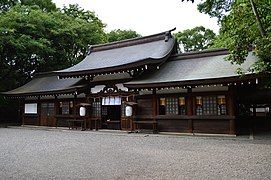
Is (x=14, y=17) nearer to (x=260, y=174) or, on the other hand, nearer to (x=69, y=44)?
(x=69, y=44)

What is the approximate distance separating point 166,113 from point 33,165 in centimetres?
752

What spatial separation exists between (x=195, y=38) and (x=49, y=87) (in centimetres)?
2408

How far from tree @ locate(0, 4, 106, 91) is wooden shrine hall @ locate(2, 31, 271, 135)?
3830 millimetres

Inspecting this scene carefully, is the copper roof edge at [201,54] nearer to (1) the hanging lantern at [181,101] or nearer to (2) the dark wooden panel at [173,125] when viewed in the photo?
(1) the hanging lantern at [181,101]

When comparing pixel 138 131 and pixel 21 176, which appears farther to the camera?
pixel 138 131

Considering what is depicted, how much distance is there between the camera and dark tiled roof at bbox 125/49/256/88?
1040 centimetres

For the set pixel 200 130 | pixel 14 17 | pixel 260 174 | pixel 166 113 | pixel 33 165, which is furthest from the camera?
pixel 14 17

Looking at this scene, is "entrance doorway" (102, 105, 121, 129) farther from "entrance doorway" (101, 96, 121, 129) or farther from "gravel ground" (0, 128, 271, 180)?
"gravel ground" (0, 128, 271, 180)

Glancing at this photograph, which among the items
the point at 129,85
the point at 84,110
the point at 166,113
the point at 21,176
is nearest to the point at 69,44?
the point at 84,110

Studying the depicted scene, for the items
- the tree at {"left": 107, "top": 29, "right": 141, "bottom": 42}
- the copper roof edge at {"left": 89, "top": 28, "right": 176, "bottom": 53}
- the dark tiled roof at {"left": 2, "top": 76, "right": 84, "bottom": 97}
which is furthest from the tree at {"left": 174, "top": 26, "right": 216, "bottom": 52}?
the dark tiled roof at {"left": 2, "top": 76, "right": 84, "bottom": 97}

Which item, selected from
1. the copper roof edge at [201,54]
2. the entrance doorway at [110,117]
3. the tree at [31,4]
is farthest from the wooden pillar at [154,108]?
the tree at [31,4]

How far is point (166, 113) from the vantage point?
1175cm

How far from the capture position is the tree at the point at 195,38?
3341cm

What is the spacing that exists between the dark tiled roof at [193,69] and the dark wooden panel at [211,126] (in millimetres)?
2020
